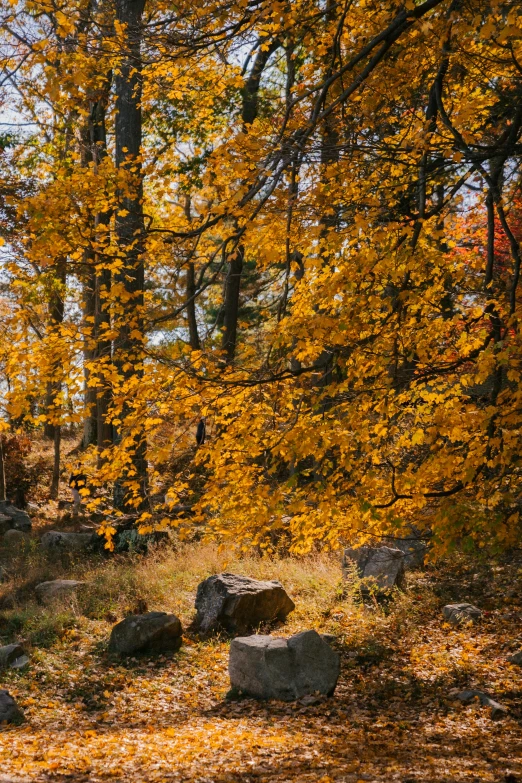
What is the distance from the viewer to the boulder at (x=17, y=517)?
13.9 m

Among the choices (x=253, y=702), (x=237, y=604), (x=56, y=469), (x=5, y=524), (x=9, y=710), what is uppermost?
(x=56, y=469)

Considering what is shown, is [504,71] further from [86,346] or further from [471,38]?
[86,346]

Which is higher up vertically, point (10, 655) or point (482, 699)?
point (10, 655)

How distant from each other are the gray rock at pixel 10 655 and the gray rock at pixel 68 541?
4200 mm

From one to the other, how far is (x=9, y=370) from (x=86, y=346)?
690 millimetres

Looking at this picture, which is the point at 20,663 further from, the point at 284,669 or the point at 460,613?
the point at 460,613

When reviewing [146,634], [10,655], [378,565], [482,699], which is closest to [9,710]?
[10,655]

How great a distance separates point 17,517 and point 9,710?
8304mm

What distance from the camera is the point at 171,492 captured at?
6.29 metres

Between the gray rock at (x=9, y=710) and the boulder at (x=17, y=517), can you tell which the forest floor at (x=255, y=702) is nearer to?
the gray rock at (x=9, y=710)

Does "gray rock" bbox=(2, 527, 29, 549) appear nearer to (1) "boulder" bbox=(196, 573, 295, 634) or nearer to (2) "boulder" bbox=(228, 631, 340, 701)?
(1) "boulder" bbox=(196, 573, 295, 634)

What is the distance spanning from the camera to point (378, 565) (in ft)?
32.4

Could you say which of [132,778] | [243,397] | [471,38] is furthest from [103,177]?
[132,778]

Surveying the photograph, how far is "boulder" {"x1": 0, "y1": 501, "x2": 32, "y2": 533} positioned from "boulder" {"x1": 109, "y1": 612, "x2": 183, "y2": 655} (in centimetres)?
633
